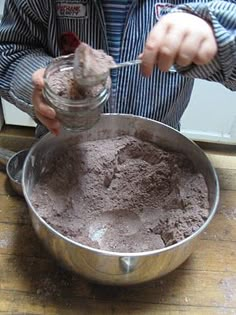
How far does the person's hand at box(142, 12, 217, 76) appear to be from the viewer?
0.41 m

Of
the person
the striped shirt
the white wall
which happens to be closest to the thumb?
the person

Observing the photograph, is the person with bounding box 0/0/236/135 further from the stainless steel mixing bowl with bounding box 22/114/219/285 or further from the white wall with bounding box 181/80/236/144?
the white wall with bounding box 181/80/236/144

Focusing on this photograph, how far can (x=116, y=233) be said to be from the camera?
1.68ft

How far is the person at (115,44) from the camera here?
46cm

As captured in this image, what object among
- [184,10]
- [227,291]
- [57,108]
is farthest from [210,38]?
[227,291]

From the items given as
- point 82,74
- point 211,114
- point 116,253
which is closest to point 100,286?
point 116,253

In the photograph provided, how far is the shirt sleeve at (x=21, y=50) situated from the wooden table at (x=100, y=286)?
0.15 metres

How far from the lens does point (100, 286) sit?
0.48 metres

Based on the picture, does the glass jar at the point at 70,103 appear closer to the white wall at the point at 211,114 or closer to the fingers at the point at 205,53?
the fingers at the point at 205,53

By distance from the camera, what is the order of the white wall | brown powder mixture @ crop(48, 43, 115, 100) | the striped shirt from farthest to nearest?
1. the white wall
2. the striped shirt
3. brown powder mixture @ crop(48, 43, 115, 100)

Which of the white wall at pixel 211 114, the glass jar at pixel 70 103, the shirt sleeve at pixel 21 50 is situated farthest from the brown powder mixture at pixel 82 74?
the white wall at pixel 211 114

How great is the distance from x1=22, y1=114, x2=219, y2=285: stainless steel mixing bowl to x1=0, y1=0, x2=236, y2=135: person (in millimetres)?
54

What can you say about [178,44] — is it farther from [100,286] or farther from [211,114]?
[211,114]

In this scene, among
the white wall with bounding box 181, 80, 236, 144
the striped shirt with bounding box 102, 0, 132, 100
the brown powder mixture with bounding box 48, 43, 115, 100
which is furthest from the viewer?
the white wall with bounding box 181, 80, 236, 144
